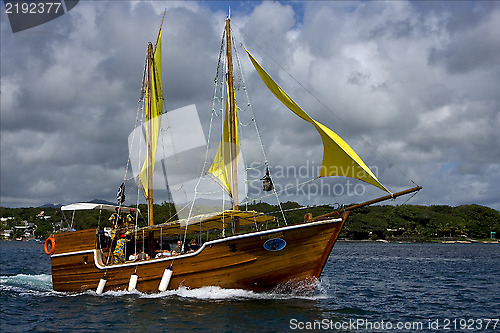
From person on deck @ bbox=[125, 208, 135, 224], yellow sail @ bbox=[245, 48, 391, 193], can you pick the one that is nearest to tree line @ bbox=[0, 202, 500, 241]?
person on deck @ bbox=[125, 208, 135, 224]

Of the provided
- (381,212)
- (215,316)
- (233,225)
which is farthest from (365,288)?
(381,212)

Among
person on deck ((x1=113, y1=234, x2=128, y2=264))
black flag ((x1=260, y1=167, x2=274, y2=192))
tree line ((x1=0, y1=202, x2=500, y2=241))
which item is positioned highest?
black flag ((x1=260, y1=167, x2=274, y2=192))

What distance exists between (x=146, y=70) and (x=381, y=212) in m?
151

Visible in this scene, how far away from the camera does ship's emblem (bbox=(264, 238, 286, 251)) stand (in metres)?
20.0

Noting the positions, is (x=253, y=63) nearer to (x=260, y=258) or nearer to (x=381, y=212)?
(x=260, y=258)

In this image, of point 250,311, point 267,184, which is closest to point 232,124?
point 267,184

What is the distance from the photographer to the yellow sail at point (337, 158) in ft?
60.2

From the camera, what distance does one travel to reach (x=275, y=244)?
20047 mm

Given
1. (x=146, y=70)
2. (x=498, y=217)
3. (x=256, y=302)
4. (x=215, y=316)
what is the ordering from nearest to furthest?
(x=215, y=316), (x=256, y=302), (x=146, y=70), (x=498, y=217)

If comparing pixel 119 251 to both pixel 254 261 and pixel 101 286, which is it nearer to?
pixel 101 286

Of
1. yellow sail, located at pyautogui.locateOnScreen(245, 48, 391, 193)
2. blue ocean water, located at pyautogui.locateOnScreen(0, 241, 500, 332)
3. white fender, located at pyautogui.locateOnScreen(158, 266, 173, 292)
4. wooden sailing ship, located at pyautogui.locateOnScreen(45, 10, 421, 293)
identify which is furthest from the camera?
white fender, located at pyautogui.locateOnScreen(158, 266, 173, 292)

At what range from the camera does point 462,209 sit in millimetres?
174250

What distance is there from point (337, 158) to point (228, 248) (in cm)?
608

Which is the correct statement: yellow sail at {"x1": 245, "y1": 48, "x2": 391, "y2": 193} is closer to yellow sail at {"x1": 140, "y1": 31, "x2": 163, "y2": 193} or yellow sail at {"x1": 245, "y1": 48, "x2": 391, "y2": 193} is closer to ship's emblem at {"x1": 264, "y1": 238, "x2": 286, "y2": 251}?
ship's emblem at {"x1": 264, "y1": 238, "x2": 286, "y2": 251}
